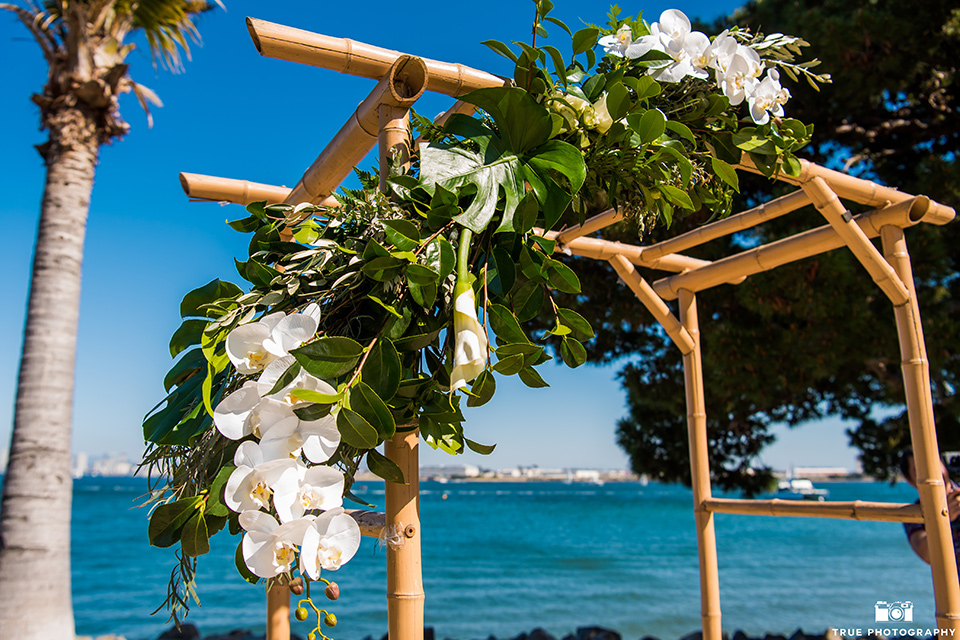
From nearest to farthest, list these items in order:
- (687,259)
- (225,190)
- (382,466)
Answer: (382,466) < (225,190) < (687,259)

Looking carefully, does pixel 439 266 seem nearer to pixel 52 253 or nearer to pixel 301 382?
pixel 301 382

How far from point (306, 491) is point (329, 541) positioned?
52mm

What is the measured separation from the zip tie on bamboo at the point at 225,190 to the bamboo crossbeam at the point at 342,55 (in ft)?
1.65

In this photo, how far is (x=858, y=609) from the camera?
10.5 metres

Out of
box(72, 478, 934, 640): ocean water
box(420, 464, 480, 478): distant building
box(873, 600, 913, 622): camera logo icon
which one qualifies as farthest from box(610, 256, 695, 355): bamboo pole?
box(420, 464, 480, 478): distant building

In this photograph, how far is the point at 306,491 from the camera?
589 millimetres

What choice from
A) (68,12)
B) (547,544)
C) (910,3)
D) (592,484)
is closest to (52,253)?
(68,12)

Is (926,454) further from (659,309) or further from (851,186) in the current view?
(659,309)

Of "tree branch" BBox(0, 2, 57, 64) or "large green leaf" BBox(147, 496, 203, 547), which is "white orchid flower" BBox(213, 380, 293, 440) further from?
"tree branch" BBox(0, 2, 57, 64)

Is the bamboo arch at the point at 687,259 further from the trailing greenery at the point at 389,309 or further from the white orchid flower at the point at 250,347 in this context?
the white orchid flower at the point at 250,347

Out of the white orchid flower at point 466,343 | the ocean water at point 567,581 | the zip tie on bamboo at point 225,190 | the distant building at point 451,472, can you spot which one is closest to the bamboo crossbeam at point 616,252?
the zip tie on bamboo at point 225,190

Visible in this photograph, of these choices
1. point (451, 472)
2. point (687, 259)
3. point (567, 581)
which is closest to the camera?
point (687, 259)

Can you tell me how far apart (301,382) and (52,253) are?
14.2 feet

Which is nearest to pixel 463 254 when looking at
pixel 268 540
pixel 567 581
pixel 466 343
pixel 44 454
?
pixel 466 343
